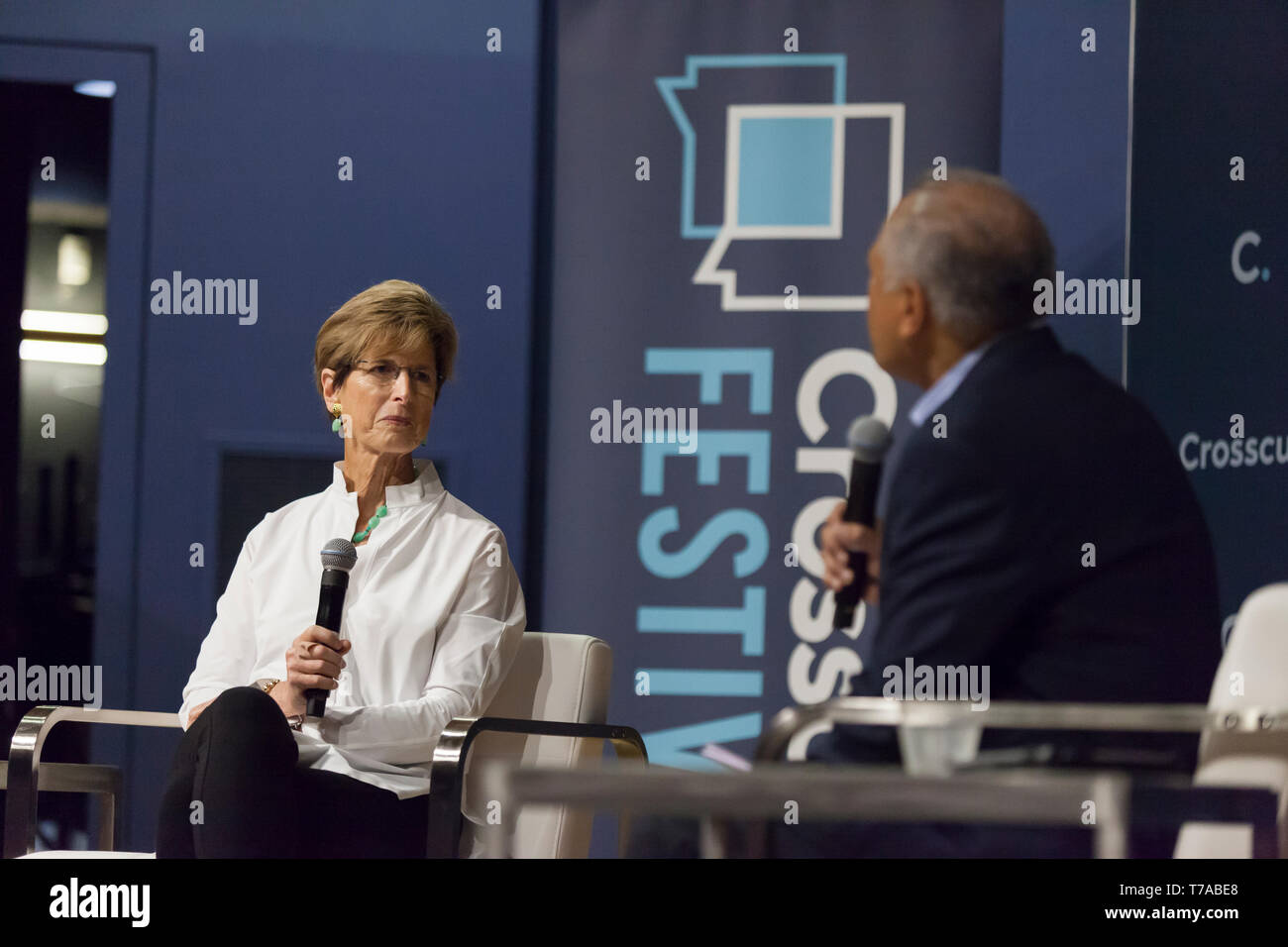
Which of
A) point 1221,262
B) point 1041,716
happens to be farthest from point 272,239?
point 1041,716

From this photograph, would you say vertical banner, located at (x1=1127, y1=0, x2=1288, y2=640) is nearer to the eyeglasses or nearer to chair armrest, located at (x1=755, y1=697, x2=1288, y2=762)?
chair armrest, located at (x1=755, y1=697, x2=1288, y2=762)

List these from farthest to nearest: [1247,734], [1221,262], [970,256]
Result: [1221,262], [970,256], [1247,734]

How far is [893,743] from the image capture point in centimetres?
182

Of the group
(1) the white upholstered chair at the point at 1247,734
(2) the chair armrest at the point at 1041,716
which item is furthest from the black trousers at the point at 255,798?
(1) the white upholstered chair at the point at 1247,734

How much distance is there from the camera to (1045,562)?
1761 millimetres

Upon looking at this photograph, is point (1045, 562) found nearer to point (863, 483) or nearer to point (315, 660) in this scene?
point (863, 483)

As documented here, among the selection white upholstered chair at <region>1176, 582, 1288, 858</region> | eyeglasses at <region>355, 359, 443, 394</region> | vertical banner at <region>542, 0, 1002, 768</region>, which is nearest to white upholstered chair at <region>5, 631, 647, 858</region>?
eyeglasses at <region>355, 359, 443, 394</region>

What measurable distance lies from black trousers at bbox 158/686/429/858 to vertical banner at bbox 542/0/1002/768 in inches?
51.2

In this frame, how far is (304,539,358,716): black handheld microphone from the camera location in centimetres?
246

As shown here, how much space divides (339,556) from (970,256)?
1245 millimetres

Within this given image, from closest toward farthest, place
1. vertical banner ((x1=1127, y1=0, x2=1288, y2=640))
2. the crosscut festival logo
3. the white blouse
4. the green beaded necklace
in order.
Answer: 1. the white blouse
2. the green beaded necklace
3. vertical banner ((x1=1127, y1=0, x2=1288, y2=640))
4. the crosscut festival logo

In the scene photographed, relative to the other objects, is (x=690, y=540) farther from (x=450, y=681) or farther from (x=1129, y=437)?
(x=1129, y=437)

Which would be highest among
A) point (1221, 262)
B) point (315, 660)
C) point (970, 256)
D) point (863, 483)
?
point (1221, 262)

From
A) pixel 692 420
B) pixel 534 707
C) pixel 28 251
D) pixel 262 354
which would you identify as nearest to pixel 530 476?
pixel 692 420
